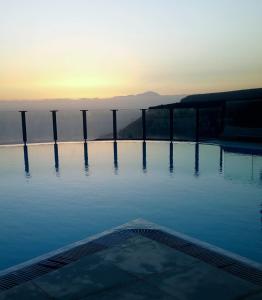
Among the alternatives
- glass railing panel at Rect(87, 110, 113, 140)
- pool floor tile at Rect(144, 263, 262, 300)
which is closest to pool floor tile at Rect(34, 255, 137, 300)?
pool floor tile at Rect(144, 263, 262, 300)

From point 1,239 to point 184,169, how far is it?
7.52 m

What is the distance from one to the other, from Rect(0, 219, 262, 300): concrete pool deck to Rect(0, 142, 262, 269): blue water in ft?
2.56

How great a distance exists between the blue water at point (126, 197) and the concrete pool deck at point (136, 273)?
78cm

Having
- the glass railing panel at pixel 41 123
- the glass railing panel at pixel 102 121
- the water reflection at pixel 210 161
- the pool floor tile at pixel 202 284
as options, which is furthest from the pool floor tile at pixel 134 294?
the glass railing panel at pixel 102 121

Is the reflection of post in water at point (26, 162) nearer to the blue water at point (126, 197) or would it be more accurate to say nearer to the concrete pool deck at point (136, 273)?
the blue water at point (126, 197)

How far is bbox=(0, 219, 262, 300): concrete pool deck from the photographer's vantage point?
357cm

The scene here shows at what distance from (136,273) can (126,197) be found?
446 centimetres

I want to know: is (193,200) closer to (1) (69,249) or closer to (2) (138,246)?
(2) (138,246)

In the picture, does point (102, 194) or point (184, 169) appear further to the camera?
point (184, 169)

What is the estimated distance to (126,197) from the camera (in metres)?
8.45

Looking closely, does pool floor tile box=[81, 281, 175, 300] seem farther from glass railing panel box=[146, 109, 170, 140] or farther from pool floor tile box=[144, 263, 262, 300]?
glass railing panel box=[146, 109, 170, 140]

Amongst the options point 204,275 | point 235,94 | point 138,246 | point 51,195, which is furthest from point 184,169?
point 235,94

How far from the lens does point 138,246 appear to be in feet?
15.9

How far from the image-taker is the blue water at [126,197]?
19.4 feet
